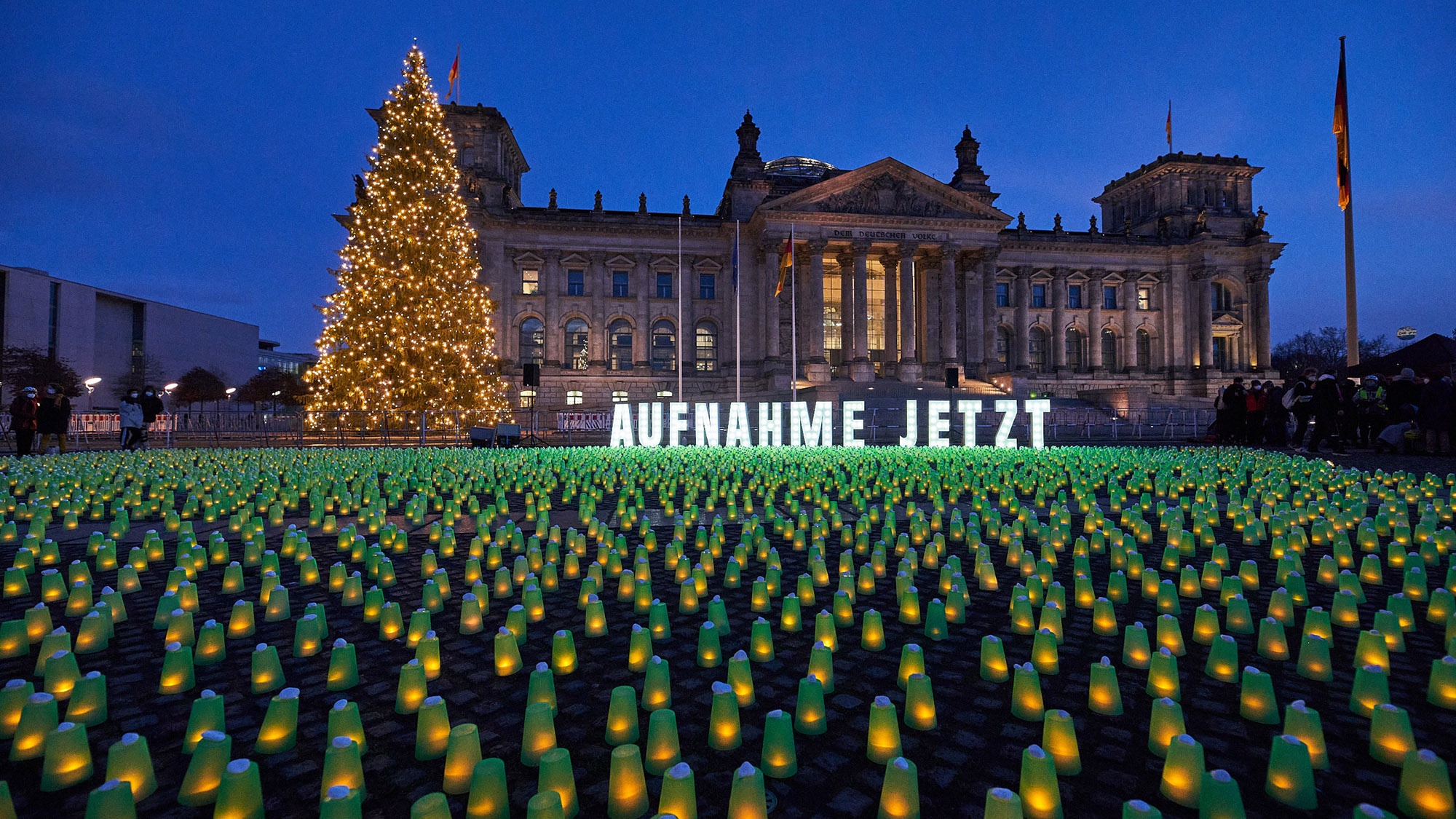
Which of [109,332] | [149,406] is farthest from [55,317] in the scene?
[149,406]

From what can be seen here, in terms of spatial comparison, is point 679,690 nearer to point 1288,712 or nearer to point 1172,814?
point 1172,814

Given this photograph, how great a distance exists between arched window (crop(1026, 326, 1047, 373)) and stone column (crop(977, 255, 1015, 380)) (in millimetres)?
8275

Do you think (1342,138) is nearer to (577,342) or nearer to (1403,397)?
(1403,397)

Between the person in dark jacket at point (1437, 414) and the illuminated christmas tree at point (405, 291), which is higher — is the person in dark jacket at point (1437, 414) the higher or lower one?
the lower one

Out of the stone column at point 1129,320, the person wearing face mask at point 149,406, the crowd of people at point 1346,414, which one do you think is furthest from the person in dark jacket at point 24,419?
the stone column at point 1129,320

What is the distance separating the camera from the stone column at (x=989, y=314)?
48188 millimetres

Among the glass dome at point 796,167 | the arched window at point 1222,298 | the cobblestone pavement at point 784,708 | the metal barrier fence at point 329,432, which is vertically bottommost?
the cobblestone pavement at point 784,708

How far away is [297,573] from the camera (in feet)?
15.2

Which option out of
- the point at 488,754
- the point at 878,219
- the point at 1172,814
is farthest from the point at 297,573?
the point at 878,219

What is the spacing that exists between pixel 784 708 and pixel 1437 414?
794 inches

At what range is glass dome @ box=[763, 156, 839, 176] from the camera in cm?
5794

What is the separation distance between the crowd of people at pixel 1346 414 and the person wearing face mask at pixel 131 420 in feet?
94.6

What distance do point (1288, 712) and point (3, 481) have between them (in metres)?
13.8

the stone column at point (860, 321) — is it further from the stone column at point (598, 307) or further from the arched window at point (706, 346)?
the stone column at point (598, 307)
